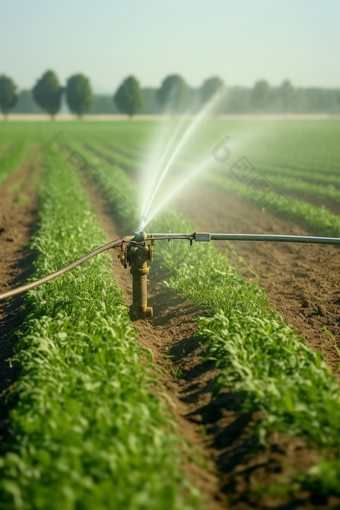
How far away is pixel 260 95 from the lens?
12306 cm

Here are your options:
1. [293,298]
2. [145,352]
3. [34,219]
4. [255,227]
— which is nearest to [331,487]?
[145,352]

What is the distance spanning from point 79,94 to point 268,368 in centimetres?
11626

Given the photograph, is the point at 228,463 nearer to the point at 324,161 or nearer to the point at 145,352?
the point at 145,352

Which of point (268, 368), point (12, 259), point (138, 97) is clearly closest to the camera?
point (268, 368)

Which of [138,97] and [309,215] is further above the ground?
[138,97]

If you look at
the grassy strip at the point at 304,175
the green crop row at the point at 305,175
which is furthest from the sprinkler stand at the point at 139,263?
the green crop row at the point at 305,175

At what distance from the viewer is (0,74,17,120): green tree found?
11431 cm

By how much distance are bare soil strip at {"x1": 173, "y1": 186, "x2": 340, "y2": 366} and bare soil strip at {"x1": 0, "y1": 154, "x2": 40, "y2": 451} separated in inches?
121

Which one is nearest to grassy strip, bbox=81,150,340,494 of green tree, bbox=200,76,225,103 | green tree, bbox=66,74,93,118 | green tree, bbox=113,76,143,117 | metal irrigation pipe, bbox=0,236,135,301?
metal irrigation pipe, bbox=0,236,135,301

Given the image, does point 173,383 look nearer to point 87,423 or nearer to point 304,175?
point 87,423

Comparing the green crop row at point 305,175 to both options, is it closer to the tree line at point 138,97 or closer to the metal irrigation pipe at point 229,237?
the metal irrigation pipe at point 229,237

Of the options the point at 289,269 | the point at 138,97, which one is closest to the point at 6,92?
the point at 138,97

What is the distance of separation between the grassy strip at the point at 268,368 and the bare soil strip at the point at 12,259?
1.80 m

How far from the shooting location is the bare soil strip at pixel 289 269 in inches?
238
